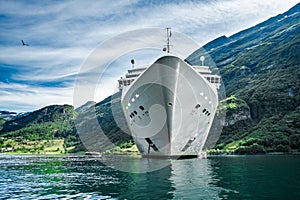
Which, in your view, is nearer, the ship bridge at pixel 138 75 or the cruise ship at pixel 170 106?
the cruise ship at pixel 170 106

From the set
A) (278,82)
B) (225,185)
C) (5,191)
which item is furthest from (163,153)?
(278,82)

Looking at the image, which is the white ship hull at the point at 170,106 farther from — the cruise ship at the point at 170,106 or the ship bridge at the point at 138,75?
the ship bridge at the point at 138,75

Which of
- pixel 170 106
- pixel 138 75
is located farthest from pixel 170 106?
pixel 138 75

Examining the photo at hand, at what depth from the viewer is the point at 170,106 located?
129ft

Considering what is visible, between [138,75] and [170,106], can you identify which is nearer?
[170,106]

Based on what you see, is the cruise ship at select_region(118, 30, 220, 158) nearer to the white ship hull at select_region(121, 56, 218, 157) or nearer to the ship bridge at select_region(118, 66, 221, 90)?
the white ship hull at select_region(121, 56, 218, 157)

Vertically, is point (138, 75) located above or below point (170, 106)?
above

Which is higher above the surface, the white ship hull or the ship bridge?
the ship bridge

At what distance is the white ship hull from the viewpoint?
1532 inches

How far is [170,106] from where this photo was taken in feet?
129

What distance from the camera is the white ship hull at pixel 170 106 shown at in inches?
1532

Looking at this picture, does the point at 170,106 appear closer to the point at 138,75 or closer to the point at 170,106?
the point at 170,106

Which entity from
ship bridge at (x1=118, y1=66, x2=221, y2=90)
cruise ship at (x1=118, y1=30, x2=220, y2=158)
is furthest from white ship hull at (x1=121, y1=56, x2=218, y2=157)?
ship bridge at (x1=118, y1=66, x2=221, y2=90)

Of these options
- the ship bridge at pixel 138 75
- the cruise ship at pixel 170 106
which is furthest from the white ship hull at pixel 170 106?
the ship bridge at pixel 138 75
